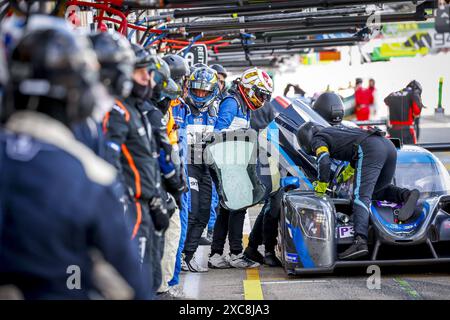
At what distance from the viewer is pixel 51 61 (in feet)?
10.9

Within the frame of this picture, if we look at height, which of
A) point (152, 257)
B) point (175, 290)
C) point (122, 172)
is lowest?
point (175, 290)

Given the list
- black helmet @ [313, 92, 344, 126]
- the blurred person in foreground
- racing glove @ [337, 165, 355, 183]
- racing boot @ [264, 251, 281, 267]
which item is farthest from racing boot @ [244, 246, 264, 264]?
the blurred person in foreground

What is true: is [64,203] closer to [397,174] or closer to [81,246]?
[81,246]

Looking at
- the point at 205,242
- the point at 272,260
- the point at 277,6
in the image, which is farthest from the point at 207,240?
the point at 277,6

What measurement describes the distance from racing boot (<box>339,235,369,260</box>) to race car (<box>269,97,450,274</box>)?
0.06 m

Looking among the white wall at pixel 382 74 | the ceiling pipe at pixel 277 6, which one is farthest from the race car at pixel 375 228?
the white wall at pixel 382 74

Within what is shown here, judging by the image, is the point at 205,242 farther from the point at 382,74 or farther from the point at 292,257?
the point at 382,74

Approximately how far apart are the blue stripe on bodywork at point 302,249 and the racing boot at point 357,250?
30 centimetres

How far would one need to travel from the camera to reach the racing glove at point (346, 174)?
892 centimetres

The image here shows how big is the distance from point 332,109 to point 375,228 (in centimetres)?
188

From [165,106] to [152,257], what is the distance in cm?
192

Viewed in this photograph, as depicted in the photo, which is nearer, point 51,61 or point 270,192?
point 51,61

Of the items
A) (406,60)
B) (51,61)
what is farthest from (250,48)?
(406,60)

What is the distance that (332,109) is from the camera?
32.1 feet
